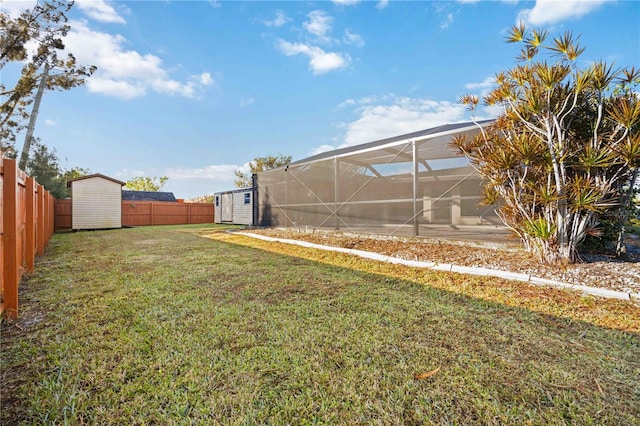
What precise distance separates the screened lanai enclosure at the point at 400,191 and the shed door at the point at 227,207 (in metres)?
8.65

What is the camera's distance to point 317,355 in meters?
1.63

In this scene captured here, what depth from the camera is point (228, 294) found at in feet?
9.18

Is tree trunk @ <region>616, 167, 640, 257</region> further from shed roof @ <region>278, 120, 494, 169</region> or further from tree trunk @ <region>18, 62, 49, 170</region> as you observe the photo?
tree trunk @ <region>18, 62, 49, 170</region>

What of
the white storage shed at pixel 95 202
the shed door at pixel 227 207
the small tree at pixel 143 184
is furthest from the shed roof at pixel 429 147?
the small tree at pixel 143 184

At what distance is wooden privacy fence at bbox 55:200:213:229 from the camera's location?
52.9ft

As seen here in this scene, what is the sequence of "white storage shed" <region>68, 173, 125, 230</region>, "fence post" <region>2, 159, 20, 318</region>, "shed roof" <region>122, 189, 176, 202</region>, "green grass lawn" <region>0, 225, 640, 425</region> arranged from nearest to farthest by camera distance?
"green grass lawn" <region>0, 225, 640, 425</region> → "fence post" <region>2, 159, 20, 318</region> → "white storage shed" <region>68, 173, 125, 230</region> → "shed roof" <region>122, 189, 176, 202</region>

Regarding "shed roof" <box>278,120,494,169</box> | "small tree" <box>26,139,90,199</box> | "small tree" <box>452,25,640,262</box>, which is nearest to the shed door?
"small tree" <box>26,139,90,199</box>

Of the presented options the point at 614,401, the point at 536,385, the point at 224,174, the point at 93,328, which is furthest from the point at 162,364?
the point at 224,174

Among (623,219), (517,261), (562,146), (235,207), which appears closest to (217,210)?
(235,207)

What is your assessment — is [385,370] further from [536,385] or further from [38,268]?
[38,268]

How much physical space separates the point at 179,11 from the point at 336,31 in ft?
12.3

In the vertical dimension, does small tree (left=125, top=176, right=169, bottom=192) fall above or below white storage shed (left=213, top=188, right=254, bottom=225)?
above

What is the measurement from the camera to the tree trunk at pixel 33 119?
1148 centimetres

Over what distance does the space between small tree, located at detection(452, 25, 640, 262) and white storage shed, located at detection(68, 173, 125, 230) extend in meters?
15.7
